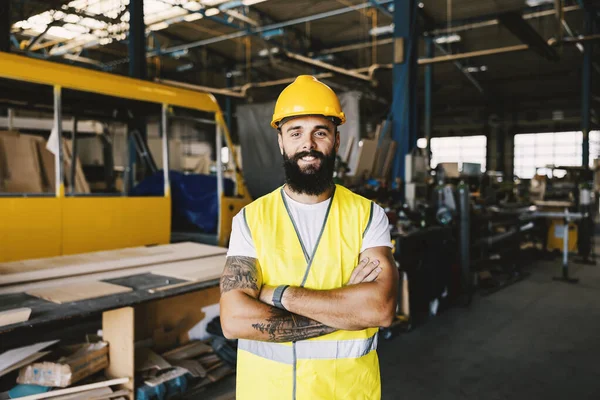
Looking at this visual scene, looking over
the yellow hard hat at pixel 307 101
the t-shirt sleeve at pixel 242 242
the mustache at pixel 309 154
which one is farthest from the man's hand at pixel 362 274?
the yellow hard hat at pixel 307 101

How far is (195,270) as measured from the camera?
11.2 ft

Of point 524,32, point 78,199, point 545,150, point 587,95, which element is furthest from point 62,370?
point 545,150

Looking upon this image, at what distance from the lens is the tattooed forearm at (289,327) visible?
5.20ft

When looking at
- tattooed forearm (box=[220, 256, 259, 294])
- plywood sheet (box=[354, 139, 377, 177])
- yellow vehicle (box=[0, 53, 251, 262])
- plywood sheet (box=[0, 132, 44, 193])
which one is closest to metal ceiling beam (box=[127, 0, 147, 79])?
yellow vehicle (box=[0, 53, 251, 262])

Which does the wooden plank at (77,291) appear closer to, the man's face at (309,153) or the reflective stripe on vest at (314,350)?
the reflective stripe on vest at (314,350)

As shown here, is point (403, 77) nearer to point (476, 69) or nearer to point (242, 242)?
point (242, 242)

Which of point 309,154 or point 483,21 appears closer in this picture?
point 309,154

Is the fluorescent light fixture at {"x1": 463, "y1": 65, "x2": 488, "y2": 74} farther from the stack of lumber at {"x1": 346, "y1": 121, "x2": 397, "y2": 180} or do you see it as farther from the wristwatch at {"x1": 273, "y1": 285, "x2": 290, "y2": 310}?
the wristwatch at {"x1": 273, "y1": 285, "x2": 290, "y2": 310}

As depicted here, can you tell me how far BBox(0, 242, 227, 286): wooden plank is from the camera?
310cm

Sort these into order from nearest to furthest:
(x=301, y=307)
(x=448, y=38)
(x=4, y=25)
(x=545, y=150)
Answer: (x=301, y=307), (x=4, y=25), (x=448, y=38), (x=545, y=150)

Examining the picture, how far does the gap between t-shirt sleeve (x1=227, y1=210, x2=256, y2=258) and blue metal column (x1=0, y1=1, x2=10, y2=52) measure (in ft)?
18.8

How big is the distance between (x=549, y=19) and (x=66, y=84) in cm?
1443

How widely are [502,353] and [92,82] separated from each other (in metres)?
4.79

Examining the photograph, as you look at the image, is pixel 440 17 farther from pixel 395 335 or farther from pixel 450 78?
pixel 395 335
